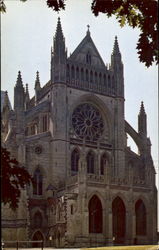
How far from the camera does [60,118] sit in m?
57.7

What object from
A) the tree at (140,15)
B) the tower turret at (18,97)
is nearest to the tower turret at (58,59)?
the tower turret at (18,97)

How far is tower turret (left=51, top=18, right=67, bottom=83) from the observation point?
193 ft

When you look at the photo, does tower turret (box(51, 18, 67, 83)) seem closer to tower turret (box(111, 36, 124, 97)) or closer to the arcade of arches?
tower turret (box(111, 36, 124, 97))

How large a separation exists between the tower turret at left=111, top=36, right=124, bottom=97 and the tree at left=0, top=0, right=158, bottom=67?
179ft

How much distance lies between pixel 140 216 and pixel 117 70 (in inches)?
753

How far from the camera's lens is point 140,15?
361 inches

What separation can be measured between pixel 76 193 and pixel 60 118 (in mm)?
11357

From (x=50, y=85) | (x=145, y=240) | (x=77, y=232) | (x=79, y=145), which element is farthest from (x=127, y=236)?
(x=50, y=85)

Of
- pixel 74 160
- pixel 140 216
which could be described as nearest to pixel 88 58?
pixel 74 160

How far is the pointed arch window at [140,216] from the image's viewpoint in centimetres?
5603

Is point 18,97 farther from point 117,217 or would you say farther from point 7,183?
point 7,183

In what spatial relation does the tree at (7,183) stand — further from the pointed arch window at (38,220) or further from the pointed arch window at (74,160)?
the pointed arch window at (74,160)

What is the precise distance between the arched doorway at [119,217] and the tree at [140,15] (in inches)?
1768

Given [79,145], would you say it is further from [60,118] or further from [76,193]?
[76,193]
